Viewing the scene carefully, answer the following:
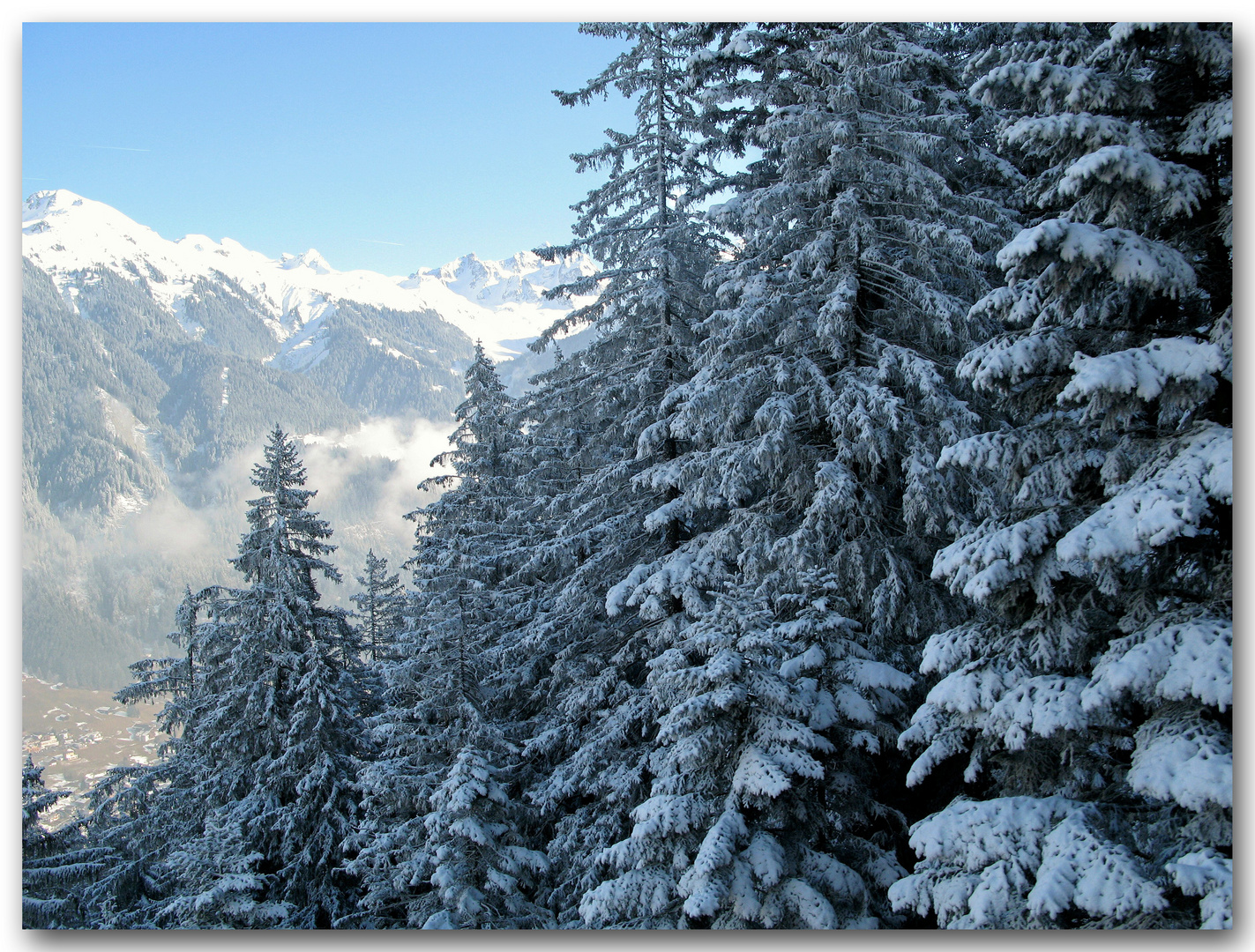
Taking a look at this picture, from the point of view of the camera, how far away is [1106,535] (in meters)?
3.89

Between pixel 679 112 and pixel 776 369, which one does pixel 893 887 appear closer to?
pixel 776 369

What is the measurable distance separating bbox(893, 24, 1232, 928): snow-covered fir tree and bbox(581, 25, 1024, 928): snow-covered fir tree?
1.40 meters

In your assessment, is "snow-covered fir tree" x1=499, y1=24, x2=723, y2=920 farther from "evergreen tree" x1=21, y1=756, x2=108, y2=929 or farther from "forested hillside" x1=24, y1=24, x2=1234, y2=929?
"evergreen tree" x1=21, y1=756, x2=108, y2=929

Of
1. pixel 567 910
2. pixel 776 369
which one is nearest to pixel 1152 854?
pixel 776 369

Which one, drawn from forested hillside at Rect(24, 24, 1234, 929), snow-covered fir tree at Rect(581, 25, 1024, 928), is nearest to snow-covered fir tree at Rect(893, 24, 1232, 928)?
forested hillside at Rect(24, 24, 1234, 929)

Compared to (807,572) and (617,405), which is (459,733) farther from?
(807,572)

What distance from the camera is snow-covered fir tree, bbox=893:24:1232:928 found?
3.81m

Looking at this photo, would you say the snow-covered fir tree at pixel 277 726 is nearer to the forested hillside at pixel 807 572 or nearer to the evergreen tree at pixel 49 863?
the forested hillside at pixel 807 572

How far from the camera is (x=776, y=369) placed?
26.9 feet

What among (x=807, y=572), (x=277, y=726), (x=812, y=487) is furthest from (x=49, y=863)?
(x=812, y=487)

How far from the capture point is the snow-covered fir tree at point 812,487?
591cm

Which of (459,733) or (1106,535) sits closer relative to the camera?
(1106,535)

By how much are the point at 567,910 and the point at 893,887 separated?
4850 mm

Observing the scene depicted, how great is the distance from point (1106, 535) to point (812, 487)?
4473 millimetres
